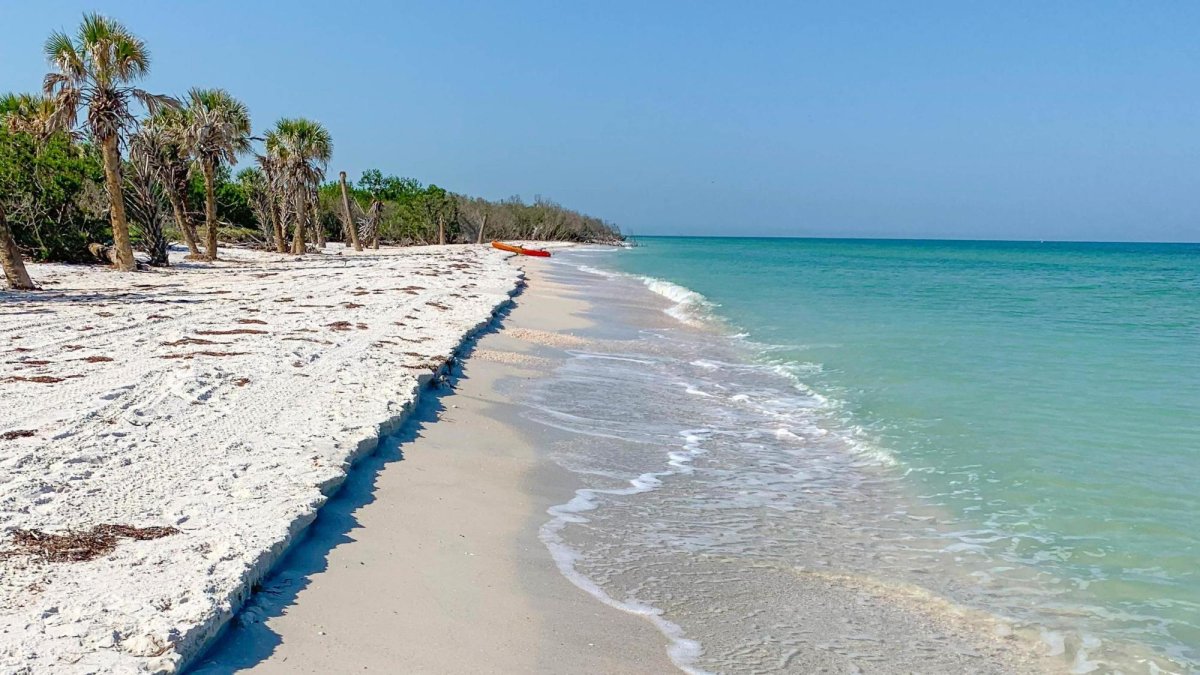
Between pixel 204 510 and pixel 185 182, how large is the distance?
2639cm

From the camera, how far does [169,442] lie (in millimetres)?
5645

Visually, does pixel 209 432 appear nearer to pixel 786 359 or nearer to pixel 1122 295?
pixel 786 359

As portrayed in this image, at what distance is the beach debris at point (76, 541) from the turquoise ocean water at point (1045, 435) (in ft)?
14.3

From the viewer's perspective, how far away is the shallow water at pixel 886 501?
428cm

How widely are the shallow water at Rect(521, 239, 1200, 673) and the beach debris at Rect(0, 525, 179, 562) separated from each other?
2123mm

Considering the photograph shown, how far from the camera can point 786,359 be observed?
13672 millimetres

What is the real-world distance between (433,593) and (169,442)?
8.39 ft

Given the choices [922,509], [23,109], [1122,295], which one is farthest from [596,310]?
[23,109]

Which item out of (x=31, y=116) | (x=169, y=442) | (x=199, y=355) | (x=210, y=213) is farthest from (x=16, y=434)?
(x=31, y=116)

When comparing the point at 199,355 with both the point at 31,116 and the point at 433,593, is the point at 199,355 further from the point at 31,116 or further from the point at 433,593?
the point at 31,116

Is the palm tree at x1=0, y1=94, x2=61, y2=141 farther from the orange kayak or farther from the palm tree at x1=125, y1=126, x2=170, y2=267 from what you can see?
the orange kayak

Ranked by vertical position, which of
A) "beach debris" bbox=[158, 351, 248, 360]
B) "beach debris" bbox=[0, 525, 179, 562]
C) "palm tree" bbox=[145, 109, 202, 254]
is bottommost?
"beach debris" bbox=[0, 525, 179, 562]

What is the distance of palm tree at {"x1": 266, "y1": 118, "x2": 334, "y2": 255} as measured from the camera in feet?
120

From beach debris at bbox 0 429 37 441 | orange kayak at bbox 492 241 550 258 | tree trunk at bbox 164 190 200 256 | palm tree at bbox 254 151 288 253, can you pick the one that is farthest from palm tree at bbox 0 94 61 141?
orange kayak at bbox 492 241 550 258
